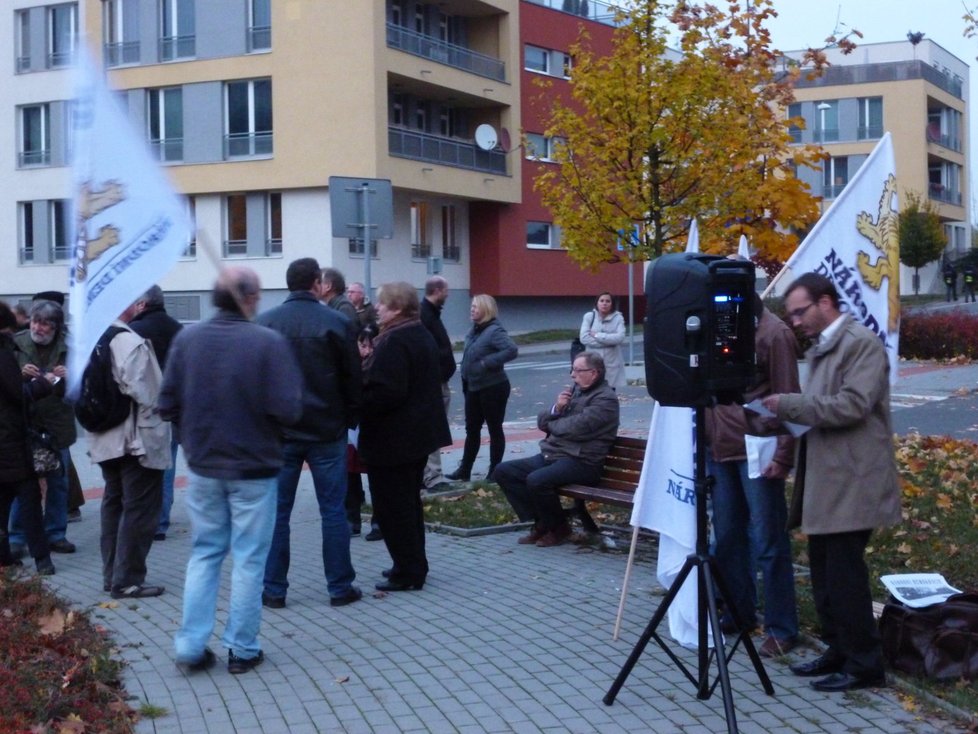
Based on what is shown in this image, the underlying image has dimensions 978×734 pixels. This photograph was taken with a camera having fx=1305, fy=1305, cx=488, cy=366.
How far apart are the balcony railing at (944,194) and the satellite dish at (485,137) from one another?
4112 centimetres

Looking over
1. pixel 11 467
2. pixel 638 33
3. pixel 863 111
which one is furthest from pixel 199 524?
pixel 863 111

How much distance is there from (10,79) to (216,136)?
10094 millimetres

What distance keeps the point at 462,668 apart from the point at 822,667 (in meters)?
1.78

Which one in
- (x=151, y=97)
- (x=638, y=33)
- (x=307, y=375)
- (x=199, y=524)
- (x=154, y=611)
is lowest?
(x=154, y=611)

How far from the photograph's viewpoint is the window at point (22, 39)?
4619 centimetres

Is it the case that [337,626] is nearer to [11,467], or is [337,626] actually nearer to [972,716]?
[11,467]

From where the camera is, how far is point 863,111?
7362 cm

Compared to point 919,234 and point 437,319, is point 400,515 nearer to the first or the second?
point 437,319

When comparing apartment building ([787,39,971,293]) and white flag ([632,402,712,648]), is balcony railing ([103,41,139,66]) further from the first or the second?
white flag ([632,402,712,648])

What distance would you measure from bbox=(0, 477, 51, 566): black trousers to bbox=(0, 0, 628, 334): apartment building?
27.6 meters

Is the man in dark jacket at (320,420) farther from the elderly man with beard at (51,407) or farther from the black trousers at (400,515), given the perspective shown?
the elderly man with beard at (51,407)

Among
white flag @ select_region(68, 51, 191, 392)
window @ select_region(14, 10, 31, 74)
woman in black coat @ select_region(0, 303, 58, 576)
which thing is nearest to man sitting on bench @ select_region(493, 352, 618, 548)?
woman in black coat @ select_region(0, 303, 58, 576)

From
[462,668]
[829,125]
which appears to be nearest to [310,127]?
[462,668]

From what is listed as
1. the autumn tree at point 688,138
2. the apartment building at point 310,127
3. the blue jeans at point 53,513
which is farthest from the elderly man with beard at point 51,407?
the apartment building at point 310,127
